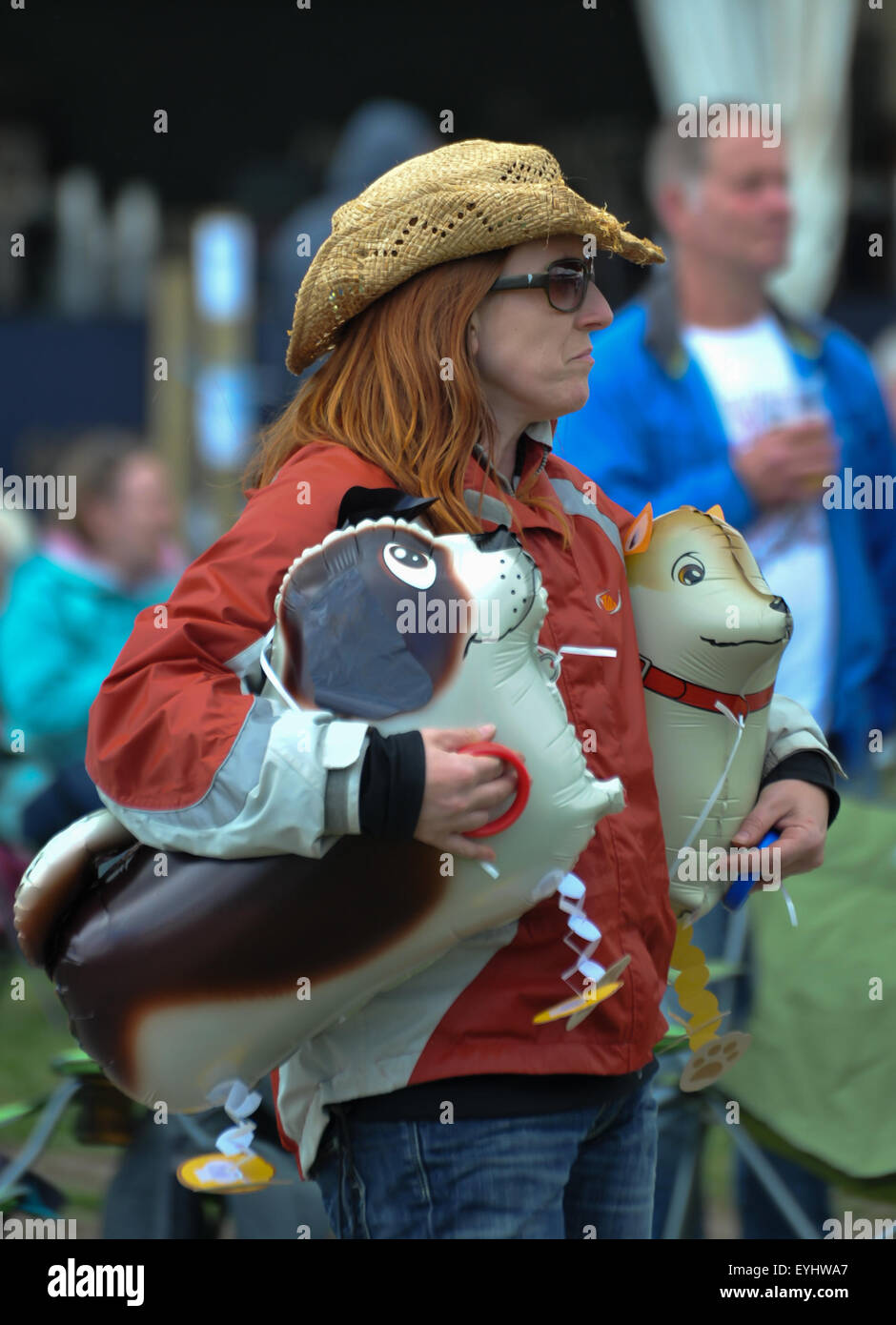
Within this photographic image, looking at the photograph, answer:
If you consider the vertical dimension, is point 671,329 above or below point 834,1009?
above

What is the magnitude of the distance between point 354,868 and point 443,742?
0.55ft

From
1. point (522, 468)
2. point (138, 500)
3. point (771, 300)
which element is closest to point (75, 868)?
point (522, 468)

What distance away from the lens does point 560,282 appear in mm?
1930

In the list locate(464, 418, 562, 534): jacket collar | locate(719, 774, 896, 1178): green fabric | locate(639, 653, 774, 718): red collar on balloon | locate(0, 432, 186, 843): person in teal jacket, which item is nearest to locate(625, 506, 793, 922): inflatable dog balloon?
locate(639, 653, 774, 718): red collar on balloon

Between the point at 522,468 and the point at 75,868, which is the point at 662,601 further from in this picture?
the point at 75,868

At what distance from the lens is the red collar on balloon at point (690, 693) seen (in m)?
2.05

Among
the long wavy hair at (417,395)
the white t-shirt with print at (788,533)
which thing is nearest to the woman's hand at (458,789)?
the long wavy hair at (417,395)

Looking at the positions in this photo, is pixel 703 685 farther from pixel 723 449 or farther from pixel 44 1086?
pixel 44 1086

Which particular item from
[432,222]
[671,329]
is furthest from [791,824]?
[671,329]

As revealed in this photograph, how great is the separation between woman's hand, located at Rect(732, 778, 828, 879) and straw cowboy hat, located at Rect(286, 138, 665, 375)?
2.28 ft

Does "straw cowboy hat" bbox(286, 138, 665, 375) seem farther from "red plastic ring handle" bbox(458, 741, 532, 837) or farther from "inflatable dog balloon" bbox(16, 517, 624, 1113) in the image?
"red plastic ring handle" bbox(458, 741, 532, 837)

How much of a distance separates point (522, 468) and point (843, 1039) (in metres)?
1.47

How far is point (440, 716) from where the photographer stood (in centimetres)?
167
